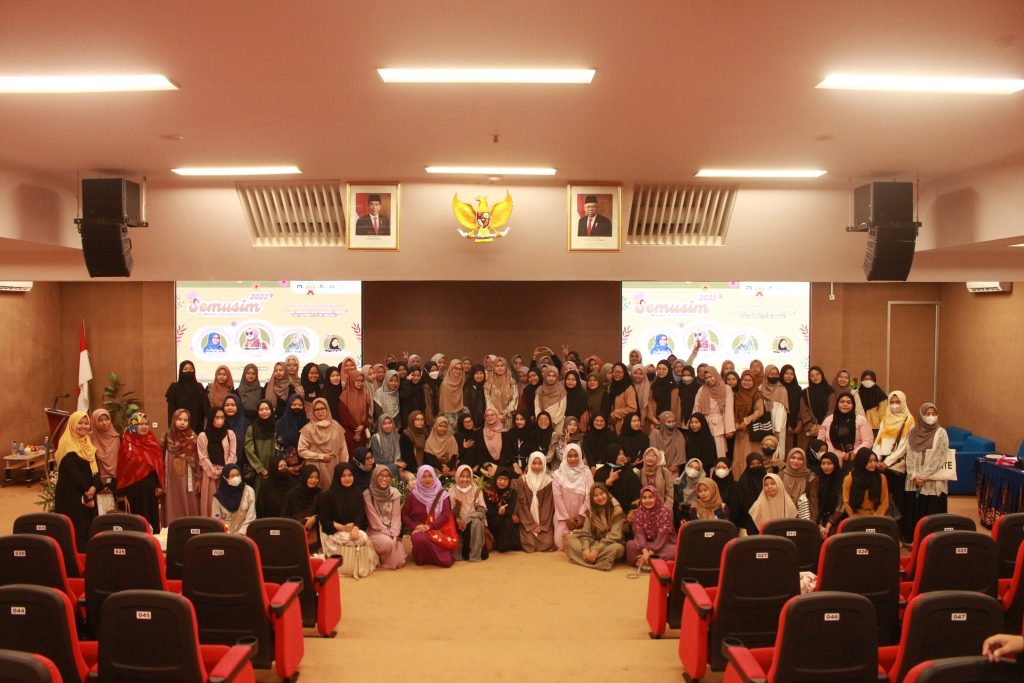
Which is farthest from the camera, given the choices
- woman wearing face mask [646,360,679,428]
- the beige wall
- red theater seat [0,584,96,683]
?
the beige wall

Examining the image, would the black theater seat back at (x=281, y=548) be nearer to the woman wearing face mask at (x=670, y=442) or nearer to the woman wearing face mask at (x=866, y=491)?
the woman wearing face mask at (x=670, y=442)

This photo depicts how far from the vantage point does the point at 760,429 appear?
7.52 m

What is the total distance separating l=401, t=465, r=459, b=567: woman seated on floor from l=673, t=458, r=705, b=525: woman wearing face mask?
7.00ft

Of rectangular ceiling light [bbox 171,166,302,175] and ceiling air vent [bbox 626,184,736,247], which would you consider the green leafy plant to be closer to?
rectangular ceiling light [bbox 171,166,302,175]

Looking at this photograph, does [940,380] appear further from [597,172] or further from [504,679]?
[504,679]

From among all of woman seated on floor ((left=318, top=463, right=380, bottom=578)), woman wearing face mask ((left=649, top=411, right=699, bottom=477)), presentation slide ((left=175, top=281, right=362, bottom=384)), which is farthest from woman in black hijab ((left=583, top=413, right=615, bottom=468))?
presentation slide ((left=175, top=281, right=362, bottom=384))

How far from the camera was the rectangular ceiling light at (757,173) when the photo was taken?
660 cm

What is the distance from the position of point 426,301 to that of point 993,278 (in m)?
6.87

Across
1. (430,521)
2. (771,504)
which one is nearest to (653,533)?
(771,504)

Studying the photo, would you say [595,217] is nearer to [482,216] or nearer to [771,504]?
[482,216]

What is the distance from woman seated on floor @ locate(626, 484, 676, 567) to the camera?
6195 millimetres

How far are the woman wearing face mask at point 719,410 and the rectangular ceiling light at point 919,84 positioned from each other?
4060 mm

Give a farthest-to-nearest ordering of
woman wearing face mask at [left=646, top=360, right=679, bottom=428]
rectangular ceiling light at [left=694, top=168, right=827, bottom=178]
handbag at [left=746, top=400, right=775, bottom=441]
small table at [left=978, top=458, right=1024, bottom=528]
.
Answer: woman wearing face mask at [left=646, top=360, right=679, bottom=428], handbag at [left=746, top=400, right=775, bottom=441], small table at [left=978, top=458, right=1024, bottom=528], rectangular ceiling light at [left=694, top=168, right=827, bottom=178]

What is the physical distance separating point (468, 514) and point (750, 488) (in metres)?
2.63
